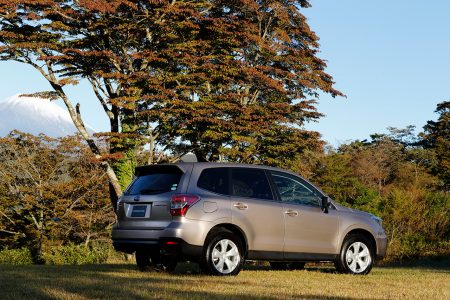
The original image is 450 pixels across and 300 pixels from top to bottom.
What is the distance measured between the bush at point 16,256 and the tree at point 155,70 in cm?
660

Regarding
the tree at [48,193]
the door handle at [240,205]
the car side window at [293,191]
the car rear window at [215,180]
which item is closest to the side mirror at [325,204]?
the car side window at [293,191]

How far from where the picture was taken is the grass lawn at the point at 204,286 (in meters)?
7.12

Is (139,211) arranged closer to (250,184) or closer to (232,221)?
(232,221)

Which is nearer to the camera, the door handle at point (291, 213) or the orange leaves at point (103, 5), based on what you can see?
the door handle at point (291, 213)

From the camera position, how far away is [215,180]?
9.85 meters

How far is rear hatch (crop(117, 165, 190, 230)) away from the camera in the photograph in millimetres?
9500

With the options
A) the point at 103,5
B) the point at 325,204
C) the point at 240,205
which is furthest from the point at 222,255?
the point at 103,5

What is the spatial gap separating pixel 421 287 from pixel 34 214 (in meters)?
29.4

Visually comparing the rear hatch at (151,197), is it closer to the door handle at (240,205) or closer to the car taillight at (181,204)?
the car taillight at (181,204)

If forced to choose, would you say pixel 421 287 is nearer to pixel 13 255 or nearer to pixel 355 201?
pixel 13 255

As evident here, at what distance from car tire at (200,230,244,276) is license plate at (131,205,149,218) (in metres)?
1.01

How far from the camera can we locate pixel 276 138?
3172 cm

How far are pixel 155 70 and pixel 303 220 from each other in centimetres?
1810

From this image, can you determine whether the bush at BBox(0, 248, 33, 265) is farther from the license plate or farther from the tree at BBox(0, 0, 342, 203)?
the license plate
